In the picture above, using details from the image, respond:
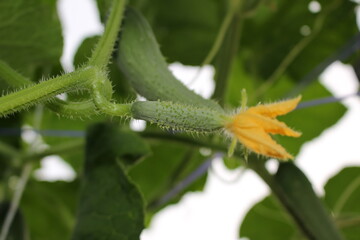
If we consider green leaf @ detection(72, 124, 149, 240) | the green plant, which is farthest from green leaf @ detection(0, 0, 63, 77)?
green leaf @ detection(72, 124, 149, 240)

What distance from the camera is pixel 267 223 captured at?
3.84 feet

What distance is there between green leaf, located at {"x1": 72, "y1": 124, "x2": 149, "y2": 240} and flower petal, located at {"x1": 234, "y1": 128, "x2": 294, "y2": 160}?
25cm

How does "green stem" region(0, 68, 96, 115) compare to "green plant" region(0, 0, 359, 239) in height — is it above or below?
below

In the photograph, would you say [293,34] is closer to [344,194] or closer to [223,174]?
[344,194]

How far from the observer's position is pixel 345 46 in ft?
3.39

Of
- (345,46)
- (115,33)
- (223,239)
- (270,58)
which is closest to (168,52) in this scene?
(270,58)

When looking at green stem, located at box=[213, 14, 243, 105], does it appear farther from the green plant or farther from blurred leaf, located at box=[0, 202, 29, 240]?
blurred leaf, located at box=[0, 202, 29, 240]

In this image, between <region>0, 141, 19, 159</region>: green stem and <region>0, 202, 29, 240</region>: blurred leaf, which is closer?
<region>0, 202, 29, 240</region>: blurred leaf

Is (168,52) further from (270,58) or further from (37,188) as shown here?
(37,188)

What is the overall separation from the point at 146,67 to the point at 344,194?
25.0 inches

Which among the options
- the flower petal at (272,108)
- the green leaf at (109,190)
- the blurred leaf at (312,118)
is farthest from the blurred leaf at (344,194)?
the flower petal at (272,108)

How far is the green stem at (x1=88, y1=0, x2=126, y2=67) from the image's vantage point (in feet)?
1.78

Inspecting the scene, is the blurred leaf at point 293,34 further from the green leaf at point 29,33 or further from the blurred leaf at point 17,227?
the blurred leaf at point 17,227

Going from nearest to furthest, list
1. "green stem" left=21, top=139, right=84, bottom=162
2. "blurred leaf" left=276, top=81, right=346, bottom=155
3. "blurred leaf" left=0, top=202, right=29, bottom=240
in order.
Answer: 1. "blurred leaf" left=0, top=202, right=29, bottom=240
2. "green stem" left=21, top=139, right=84, bottom=162
3. "blurred leaf" left=276, top=81, right=346, bottom=155
